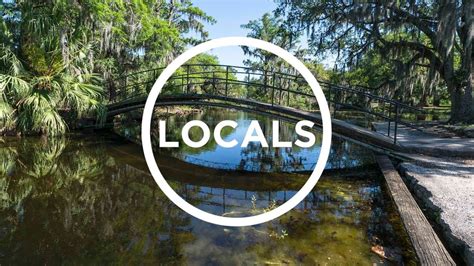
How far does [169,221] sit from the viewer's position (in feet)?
14.7

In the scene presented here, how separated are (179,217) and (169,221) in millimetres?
195

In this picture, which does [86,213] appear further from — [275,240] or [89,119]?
[89,119]

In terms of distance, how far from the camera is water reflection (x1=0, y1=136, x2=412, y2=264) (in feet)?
11.7

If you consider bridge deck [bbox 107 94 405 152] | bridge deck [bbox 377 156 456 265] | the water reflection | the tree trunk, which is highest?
the tree trunk

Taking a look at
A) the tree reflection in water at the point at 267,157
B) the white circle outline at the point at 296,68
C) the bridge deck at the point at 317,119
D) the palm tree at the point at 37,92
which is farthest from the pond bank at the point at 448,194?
the palm tree at the point at 37,92

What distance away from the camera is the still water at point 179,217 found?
356 centimetres

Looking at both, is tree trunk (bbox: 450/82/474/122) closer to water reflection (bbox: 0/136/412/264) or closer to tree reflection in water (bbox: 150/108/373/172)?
tree reflection in water (bbox: 150/108/373/172)

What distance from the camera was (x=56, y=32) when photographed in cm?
1074

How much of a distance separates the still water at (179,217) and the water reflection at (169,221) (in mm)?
13

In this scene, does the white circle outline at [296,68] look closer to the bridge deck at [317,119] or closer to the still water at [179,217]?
the still water at [179,217]

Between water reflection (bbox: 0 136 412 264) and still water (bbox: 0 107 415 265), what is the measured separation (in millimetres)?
13

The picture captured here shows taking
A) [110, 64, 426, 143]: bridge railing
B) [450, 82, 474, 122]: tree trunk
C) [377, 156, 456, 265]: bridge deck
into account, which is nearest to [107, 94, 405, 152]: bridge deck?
[110, 64, 426, 143]: bridge railing

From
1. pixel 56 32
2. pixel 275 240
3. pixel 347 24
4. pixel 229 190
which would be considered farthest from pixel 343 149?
pixel 56 32

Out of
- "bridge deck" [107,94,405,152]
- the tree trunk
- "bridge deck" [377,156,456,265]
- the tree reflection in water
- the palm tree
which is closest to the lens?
"bridge deck" [377,156,456,265]
